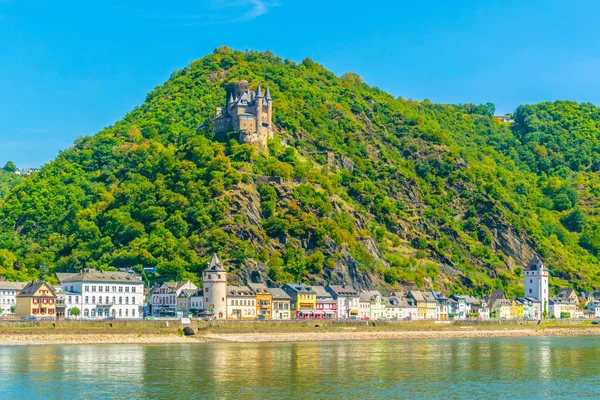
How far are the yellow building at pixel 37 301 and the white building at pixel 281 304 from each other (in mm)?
25413

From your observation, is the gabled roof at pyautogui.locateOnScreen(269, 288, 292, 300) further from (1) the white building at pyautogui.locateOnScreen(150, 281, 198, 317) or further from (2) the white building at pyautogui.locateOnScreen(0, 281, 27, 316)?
(2) the white building at pyautogui.locateOnScreen(0, 281, 27, 316)

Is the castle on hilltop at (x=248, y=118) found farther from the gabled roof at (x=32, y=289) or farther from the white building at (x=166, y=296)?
the gabled roof at (x=32, y=289)

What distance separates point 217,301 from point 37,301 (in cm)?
1869

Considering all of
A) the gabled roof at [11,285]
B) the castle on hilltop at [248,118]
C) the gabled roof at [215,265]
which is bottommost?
the gabled roof at [11,285]

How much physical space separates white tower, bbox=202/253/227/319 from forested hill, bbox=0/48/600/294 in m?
7.39

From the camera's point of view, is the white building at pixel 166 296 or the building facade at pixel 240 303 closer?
the building facade at pixel 240 303

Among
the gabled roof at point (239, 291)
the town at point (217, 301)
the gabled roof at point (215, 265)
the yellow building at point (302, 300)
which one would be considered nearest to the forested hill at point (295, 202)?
the yellow building at point (302, 300)

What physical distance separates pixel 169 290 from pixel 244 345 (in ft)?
89.3

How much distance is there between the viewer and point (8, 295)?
10256 centimetres

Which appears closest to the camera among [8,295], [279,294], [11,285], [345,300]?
[8,295]

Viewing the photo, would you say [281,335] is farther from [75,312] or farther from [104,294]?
[75,312]

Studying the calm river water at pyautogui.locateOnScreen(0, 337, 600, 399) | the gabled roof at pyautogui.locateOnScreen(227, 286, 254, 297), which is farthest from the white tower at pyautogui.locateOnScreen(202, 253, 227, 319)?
the calm river water at pyautogui.locateOnScreen(0, 337, 600, 399)

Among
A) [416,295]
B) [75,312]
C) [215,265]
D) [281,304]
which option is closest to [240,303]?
[215,265]

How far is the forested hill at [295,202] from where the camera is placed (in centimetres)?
11819
